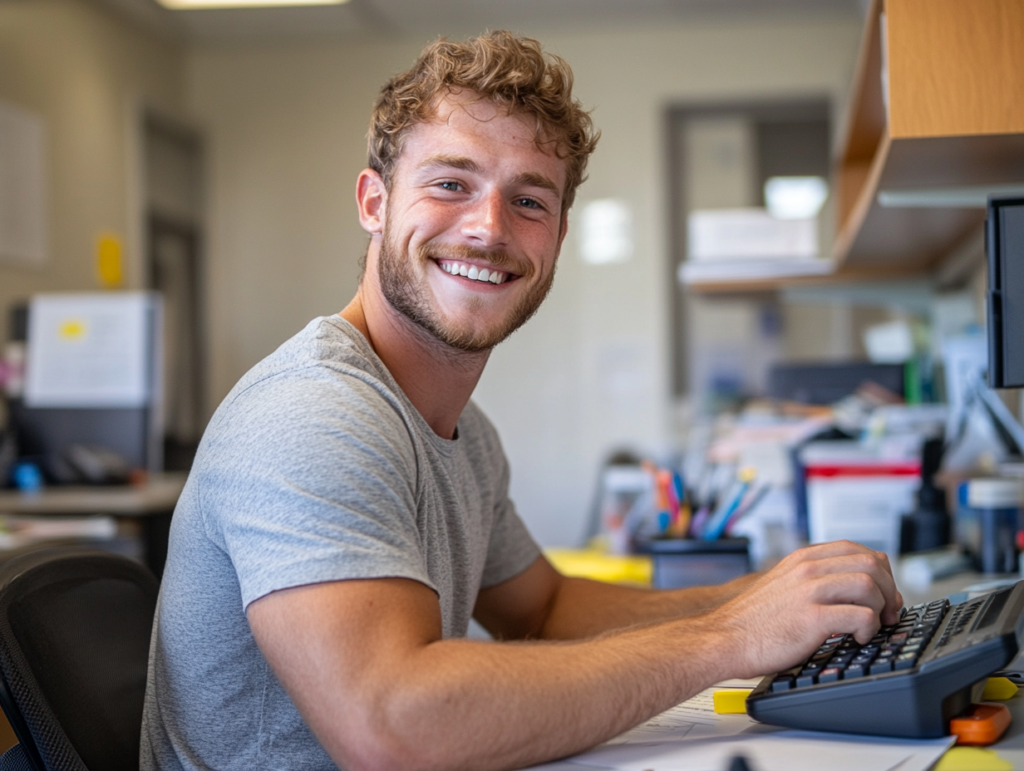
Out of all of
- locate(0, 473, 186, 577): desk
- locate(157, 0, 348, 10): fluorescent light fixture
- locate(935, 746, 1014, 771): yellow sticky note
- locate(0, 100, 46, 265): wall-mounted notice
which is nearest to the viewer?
locate(935, 746, 1014, 771): yellow sticky note

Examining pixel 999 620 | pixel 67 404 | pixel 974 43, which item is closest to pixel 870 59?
pixel 974 43

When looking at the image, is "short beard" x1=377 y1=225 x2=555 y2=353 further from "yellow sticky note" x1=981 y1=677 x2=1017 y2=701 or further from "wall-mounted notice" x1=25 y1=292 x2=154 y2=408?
"wall-mounted notice" x1=25 y1=292 x2=154 y2=408

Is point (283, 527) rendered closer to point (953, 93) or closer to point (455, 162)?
point (455, 162)

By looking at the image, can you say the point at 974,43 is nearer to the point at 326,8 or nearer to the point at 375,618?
the point at 375,618

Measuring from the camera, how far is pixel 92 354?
358cm

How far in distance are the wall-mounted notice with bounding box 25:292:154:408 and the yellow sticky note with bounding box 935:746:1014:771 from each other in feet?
10.5

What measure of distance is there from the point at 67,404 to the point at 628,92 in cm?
291

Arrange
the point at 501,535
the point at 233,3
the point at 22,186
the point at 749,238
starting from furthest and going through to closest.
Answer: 1. the point at 233,3
2. the point at 22,186
3. the point at 749,238
4. the point at 501,535

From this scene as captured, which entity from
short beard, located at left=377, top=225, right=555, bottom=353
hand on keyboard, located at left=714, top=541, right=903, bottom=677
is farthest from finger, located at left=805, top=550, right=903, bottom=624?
short beard, located at left=377, top=225, right=555, bottom=353

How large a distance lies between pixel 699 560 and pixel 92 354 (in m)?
2.64

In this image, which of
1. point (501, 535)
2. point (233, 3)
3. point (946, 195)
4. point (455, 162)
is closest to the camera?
point (455, 162)

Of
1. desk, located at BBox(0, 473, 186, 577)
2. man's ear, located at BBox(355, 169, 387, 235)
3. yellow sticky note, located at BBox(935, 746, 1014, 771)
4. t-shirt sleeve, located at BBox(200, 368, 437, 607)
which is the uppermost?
man's ear, located at BBox(355, 169, 387, 235)

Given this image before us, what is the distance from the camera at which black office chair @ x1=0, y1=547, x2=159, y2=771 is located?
0.89 metres

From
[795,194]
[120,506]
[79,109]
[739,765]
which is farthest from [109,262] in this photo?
[739,765]
